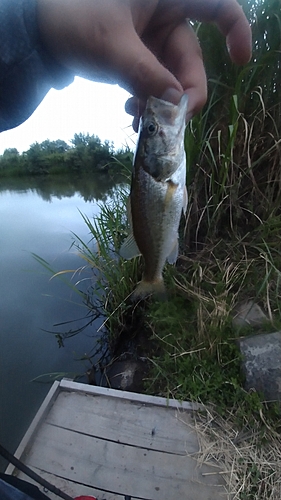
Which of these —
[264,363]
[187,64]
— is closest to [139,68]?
[187,64]

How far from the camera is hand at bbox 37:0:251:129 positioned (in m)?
0.74

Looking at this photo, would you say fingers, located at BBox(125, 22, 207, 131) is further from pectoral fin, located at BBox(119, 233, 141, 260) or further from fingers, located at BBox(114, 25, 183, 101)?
pectoral fin, located at BBox(119, 233, 141, 260)

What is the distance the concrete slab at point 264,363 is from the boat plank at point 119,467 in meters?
0.59

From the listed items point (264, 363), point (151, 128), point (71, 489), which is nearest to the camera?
point (151, 128)

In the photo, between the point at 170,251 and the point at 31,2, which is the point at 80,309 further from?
the point at 31,2

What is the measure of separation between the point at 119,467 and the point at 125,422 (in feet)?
0.86

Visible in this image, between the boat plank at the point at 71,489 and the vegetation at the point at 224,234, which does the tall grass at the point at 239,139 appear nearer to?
the vegetation at the point at 224,234

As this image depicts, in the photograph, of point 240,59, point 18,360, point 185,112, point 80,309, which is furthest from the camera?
point 80,309

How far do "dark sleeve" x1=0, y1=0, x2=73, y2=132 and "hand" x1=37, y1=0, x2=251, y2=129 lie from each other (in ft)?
0.10

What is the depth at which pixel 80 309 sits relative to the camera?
13.6 ft

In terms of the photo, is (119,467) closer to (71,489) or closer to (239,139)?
(71,489)

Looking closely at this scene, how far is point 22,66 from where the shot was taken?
0.83 metres

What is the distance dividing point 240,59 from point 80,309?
3.58m

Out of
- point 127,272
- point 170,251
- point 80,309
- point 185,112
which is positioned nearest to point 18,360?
point 80,309
